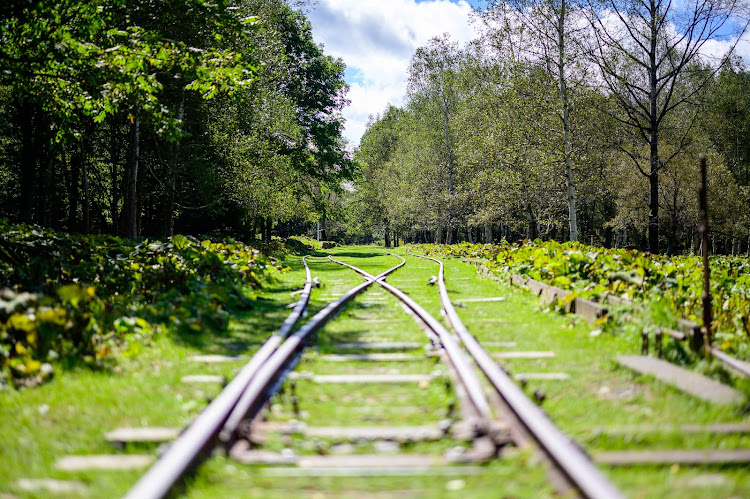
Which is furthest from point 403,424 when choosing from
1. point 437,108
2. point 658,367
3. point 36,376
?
point 437,108

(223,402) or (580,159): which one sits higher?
(580,159)

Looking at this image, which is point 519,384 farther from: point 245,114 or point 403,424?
point 245,114

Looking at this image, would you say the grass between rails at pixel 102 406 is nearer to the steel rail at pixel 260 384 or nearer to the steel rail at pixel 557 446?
the steel rail at pixel 260 384

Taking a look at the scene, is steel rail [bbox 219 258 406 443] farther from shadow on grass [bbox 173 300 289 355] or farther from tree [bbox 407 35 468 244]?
tree [bbox 407 35 468 244]

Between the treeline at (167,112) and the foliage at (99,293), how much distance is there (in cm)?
250

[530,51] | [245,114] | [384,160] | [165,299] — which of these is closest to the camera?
[165,299]

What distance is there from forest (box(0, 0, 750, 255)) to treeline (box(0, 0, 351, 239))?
8 centimetres

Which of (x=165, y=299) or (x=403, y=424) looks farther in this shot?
(x=165, y=299)

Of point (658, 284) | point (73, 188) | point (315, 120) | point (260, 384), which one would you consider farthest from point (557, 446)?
point (315, 120)

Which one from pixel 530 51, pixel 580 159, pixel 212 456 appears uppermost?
pixel 530 51

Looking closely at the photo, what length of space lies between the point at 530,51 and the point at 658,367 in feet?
64.0

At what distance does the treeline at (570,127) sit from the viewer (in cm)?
1905

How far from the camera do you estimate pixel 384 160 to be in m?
69.0

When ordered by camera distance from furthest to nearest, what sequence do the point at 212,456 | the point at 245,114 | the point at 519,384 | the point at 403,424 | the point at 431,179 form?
1. the point at 431,179
2. the point at 245,114
3. the point at 519,384
4. the point at 403,424
5. the point at 212,456
